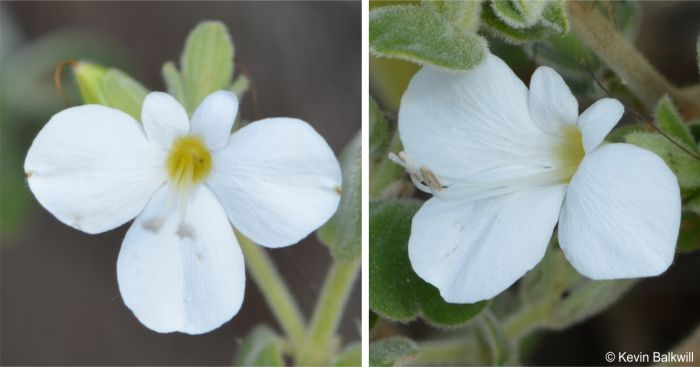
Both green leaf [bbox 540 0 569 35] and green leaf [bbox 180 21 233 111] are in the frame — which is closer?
green leaf [bbox 540 0 569 35]

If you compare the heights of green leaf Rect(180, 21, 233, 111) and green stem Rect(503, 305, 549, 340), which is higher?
green leaf Rect(180, 21, 233, 111)

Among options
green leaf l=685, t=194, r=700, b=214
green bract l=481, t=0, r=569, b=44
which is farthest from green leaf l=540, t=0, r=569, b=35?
green leaf l=685, t=194, r=700, b=214

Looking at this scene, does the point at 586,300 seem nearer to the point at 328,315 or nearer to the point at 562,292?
the point at 562,292

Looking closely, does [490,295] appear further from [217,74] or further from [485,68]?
[217,74]

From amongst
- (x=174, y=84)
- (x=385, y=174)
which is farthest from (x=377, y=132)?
(x=174, y=84)

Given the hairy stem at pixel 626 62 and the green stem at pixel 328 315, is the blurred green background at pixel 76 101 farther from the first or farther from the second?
the hairy stem at pixel 626 62

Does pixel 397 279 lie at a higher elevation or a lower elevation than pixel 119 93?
lower

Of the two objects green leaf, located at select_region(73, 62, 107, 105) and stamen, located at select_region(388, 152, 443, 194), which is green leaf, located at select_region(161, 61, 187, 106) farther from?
stamen, located at select_region(388, 152, 443, 194)
